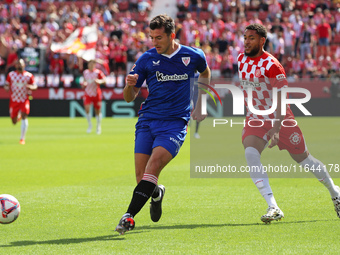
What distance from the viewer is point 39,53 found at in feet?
Result: 101

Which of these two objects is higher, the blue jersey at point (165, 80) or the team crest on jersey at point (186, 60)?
the team crest on jersey at point (186, 60)

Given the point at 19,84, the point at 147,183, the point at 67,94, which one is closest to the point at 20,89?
the point at 19,84

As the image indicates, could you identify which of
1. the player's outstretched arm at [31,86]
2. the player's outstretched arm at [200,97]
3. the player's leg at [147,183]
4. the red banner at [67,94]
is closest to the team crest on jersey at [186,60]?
the player's outstretched arm at [200,97]

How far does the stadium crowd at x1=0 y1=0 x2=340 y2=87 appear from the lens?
95.8ft

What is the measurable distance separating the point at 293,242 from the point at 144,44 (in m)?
25.7

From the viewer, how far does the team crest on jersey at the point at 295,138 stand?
7.03 m

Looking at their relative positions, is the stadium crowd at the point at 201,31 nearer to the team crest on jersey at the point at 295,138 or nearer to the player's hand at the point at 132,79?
the team crest on jersey at the point at 295,138

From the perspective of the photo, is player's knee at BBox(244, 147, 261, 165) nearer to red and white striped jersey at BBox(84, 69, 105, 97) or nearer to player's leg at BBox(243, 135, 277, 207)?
player's leg at BBox(243, 135, 277, 207)

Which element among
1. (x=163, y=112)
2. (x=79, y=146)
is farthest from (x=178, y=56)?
(x=79, y=146)

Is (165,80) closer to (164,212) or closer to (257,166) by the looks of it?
(257,166)

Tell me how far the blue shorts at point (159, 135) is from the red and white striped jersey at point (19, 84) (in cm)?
1274

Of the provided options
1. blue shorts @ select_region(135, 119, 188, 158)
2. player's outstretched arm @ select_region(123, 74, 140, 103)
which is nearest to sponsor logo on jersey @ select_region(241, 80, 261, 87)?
blue shorts @ select_region(135, 119, 188, 158)

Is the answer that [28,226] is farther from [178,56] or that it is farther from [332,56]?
[332,56]

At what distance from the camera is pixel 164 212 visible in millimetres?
7656
